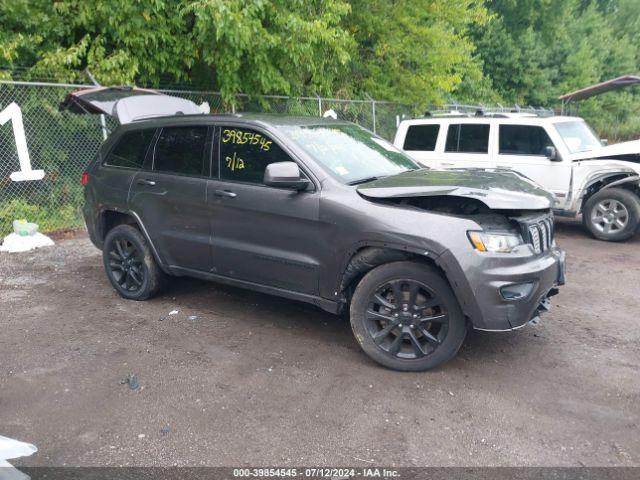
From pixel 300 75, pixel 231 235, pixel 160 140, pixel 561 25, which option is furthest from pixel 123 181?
pixel 561 25

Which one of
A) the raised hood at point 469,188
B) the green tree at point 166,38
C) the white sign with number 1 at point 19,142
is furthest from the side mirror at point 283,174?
the white sign with number 1 at point 19,142

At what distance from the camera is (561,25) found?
88.2 feet

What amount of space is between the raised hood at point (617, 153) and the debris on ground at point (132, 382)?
6.85 m

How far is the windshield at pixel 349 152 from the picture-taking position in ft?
14.0

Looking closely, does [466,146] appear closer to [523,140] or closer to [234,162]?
[523,140]

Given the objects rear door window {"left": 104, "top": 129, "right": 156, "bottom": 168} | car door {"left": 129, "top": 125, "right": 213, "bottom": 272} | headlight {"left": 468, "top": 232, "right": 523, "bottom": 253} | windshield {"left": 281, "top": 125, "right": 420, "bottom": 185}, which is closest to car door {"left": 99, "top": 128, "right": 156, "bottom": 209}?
rear door window {"left": 104, "top": 129, "right": 156, "bottom": 168}

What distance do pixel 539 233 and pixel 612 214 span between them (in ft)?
15.6

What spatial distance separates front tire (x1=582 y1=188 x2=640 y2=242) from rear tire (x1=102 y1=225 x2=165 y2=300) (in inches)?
242

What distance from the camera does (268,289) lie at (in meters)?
4.46

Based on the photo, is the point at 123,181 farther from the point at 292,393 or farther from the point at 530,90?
the point at 530,90

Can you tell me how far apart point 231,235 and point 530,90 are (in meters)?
23.7

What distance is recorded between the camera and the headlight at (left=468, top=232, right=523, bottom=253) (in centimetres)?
354

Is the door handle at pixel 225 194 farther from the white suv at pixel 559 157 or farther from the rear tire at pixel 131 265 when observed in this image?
the white suv at pixel 559 157

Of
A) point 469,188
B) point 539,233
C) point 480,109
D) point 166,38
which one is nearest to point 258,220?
point 469,188
